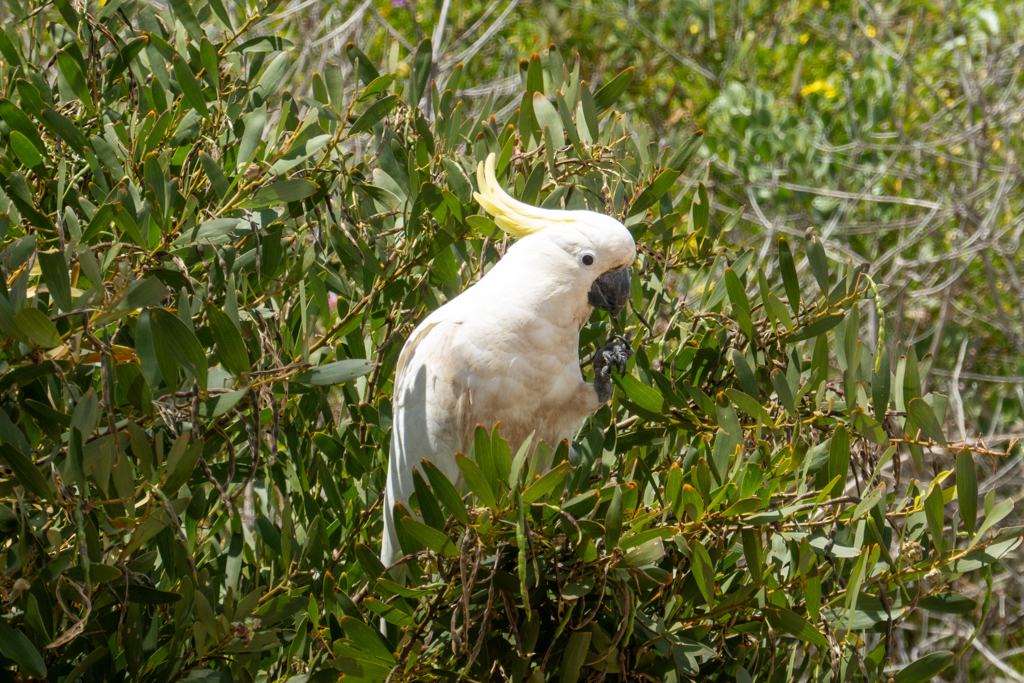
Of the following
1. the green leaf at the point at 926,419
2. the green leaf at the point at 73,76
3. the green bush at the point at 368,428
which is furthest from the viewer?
the green leaf at the point at 73,76

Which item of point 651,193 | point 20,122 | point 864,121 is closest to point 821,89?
point 864,121

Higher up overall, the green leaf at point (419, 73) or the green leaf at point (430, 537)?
the green leaf at point (419, 73)

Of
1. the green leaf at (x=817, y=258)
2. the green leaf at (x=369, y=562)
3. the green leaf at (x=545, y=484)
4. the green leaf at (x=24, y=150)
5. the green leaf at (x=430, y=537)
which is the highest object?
the green leaf at (x=24, y=150)

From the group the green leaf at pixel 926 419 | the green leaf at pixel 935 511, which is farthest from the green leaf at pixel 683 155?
the green leaf at pixel 935 511

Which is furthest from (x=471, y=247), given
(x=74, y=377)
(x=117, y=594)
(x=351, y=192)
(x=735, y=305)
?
(x=117, y=594)

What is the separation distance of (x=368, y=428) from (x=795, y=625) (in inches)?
29.1

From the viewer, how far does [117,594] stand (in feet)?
3.26

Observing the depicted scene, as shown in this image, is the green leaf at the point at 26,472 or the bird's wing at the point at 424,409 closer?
the green leaf at the point at 26,472

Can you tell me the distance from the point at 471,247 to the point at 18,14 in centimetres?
94

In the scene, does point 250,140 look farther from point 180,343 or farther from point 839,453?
point 839,453

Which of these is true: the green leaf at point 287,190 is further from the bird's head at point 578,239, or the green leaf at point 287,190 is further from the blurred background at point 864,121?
the blurred background at point 864,121

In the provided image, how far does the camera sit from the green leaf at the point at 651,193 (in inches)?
52.0

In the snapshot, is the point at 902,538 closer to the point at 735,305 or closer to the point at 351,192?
the point at 735,305

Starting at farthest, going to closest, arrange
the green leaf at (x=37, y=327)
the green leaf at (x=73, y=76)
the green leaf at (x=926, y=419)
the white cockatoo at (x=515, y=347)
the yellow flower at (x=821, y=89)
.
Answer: the yellow flower at (x=821, y=89), the green leaf at (x=73, y=76), the white cockatoo at (x=515, y=347), the green leaf at (x=926, y=419), the green leaf at (x=37, y=327)
